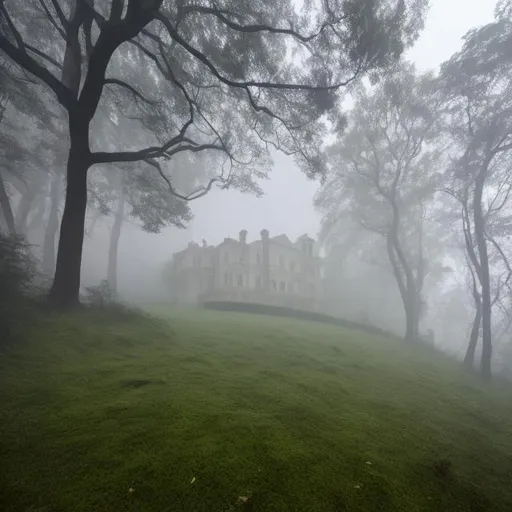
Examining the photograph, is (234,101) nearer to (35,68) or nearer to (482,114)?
(35,68)

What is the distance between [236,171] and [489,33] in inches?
464

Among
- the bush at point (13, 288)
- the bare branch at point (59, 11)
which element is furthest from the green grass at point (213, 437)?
the bare branch at point (59, 11)

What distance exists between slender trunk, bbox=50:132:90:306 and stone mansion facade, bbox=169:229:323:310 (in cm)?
2314

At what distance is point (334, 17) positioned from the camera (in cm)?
766

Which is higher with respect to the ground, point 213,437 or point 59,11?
point 59,11

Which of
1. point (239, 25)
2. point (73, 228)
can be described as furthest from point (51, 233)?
point (239, 25)

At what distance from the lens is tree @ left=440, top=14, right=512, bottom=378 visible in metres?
13.0

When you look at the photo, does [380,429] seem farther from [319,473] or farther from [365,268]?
[365,268]

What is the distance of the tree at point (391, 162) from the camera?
1725cm

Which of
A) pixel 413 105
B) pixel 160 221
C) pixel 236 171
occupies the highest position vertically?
pixel 413 105

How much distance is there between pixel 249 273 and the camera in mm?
34281

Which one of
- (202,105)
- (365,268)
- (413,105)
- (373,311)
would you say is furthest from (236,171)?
(365,268)

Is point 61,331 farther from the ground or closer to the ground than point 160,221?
closer to the ground

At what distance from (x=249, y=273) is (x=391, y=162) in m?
18.7
